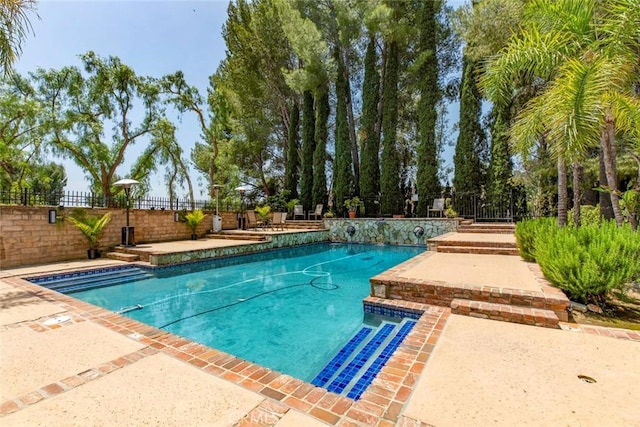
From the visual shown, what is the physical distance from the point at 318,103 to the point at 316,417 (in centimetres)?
1802

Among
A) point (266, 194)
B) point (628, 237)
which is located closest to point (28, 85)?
point (266, 194)

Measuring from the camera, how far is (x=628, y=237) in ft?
11.1

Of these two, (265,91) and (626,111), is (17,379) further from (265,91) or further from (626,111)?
(265,91)

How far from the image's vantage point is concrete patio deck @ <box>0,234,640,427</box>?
163 cm

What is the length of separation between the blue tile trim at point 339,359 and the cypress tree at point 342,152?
43.4 ft

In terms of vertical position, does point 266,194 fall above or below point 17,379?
above

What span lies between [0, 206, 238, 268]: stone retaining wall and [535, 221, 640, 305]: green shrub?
10457 millimetres

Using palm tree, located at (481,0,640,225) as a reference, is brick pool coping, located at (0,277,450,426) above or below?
below

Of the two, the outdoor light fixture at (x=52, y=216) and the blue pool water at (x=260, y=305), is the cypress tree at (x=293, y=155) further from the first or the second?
the outdoor light fixture at (x=52, y=216)

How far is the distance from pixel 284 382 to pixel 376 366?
4.13 ft

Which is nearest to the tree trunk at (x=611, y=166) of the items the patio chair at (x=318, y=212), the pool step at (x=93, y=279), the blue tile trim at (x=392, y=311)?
the blue tile trim at (x=392, y=311)

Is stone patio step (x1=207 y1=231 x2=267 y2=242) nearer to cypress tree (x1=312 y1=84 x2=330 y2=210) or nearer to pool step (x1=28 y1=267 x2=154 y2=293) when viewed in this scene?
→ pool step (x1=28 y1=267 x2=154 y2=293)

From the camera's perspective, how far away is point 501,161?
1314 cm

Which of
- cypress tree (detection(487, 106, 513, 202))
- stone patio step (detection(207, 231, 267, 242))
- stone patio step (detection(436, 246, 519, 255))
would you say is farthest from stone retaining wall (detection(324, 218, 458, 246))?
stone patio step (detection(436, 246, 519, 255))
